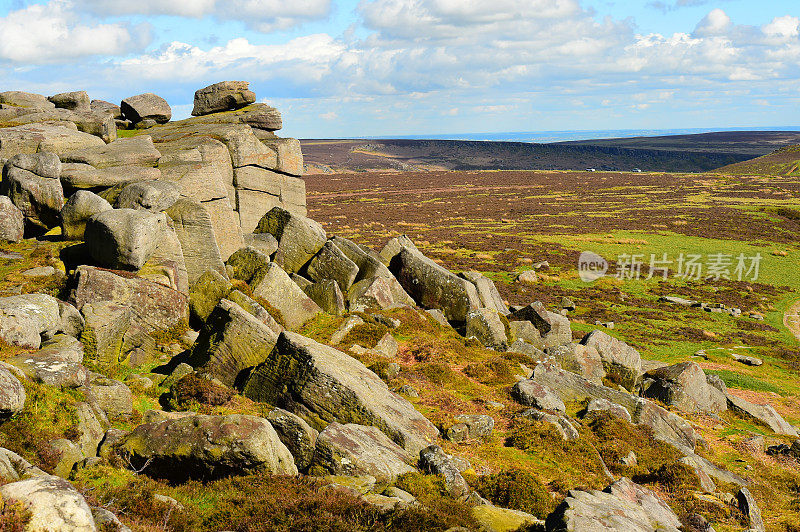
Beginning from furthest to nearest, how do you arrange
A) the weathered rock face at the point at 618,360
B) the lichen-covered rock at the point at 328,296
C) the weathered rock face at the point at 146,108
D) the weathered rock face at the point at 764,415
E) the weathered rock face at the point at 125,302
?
the weathered rock face at the point at 146,108, the weathered rock face at the point at 618,360, the lichen-covered rock at the point at 328,296, the weathered rock face at the point at 764,415, the weathered rock face at the point at 125,302

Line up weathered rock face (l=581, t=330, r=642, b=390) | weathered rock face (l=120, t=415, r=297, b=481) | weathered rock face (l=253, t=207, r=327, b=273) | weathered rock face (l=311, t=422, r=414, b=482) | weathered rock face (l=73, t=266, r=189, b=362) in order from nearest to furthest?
weathered rock face (l=120, t=415, r=297, b=481), weathered rock face (l=311, t=422, r=414, b=482), weathered rock face (l=73, t=266, r=189, b=362), weathered rock face (l=581, t=330, r=642, b=390), weathered rock face (l=253, t=207, r=327, b=273)

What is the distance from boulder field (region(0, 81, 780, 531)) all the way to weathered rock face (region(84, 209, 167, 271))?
78mm

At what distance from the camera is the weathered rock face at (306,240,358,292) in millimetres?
29453

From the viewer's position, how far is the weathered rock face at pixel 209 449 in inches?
474

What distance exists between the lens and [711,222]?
100750mm

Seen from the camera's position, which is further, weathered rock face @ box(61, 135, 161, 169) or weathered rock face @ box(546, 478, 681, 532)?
weathered rock face @ box(61, 135, 161, 169)

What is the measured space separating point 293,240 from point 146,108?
54.5 feet

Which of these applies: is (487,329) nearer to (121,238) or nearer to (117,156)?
(121,238)

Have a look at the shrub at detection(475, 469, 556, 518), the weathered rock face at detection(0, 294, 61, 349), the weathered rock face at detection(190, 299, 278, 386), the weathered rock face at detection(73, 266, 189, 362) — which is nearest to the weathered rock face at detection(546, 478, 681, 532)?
the shrub at detection(475, 469, 556, 518)

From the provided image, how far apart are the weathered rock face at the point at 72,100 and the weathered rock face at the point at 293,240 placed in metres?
18.6

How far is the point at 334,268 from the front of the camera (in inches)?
1163

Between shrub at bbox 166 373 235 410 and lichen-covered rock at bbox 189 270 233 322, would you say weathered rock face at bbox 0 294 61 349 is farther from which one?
lichen-covered rock at bbox 189 270 233 322

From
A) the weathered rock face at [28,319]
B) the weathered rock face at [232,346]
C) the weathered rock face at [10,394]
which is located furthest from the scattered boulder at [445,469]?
the weathered rock face at [28,319]

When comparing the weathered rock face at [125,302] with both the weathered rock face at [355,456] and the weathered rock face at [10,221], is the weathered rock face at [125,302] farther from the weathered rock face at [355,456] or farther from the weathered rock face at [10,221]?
the weathered rock face at [355,456]
